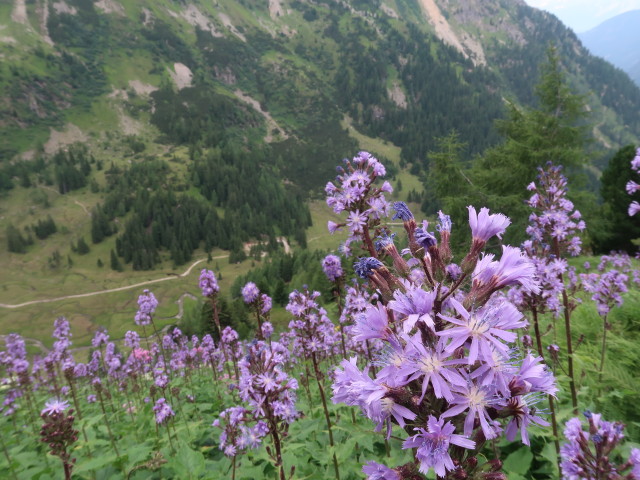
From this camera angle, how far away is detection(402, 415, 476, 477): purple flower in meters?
1.75

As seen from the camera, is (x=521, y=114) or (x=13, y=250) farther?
(x=13, y=250)

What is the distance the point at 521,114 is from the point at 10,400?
37535mm

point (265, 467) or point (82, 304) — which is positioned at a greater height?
point (265, 467)

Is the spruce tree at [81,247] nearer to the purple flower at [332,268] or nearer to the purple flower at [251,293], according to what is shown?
the purple flower at [251,293]

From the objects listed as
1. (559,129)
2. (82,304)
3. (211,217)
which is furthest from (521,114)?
(211,217)

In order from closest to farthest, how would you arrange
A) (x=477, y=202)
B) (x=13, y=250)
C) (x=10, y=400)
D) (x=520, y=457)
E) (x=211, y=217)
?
(x=520, y=457)
(x=10, y=400)
(x=477, y=202)
(x=13, y=250)
(x=211, y=217)

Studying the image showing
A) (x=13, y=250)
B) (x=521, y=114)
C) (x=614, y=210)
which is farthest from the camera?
(x=13, y=250)

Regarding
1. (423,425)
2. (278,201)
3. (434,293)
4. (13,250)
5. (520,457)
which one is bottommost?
(13,250)

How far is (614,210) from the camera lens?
127 ft

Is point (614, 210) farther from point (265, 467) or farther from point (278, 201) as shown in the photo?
point (278, 201)

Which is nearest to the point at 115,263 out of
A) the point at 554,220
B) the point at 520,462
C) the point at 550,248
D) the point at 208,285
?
the point at 208,285

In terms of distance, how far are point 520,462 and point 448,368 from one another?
4675 millimetres

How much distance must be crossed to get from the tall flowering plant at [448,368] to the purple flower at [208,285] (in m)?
6.74

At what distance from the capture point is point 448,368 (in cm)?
192
